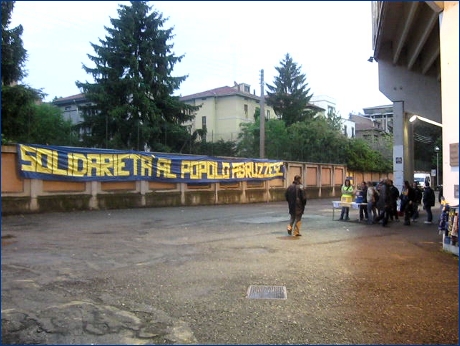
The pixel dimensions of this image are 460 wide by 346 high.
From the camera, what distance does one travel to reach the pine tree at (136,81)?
23016 millimetres

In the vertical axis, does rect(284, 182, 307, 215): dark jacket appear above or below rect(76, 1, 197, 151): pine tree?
below

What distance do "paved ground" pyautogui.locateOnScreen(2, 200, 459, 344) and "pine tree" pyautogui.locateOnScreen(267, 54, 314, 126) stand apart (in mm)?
39513

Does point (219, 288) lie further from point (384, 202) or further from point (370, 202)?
point (370, 202)

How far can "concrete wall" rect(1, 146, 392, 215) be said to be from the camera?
508 inches

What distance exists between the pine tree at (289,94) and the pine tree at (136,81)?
977 inches

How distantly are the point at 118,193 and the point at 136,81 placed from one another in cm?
997

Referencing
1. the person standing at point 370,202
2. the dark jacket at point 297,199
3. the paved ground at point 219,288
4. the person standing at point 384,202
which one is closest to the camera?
the paved ground at point 219,288

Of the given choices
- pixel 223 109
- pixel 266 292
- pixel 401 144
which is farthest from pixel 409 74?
pixel 223 109

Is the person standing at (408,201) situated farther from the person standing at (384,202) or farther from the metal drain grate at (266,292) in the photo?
the metal drain grate at (266,292)

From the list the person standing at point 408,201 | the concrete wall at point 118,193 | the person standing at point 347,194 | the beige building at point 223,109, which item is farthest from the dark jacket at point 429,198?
the beige building at point 223,109

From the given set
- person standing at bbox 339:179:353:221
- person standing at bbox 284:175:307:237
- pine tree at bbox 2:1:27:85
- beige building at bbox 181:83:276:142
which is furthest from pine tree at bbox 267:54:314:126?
pine tree at bbox 2:1:27:85

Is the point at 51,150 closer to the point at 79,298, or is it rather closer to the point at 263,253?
the point at 263,253

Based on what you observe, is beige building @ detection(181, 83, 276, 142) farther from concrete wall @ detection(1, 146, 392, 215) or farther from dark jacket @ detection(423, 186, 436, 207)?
dark jacket @ detection(423, 186, 436, 207)

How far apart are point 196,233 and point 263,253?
3021mm
